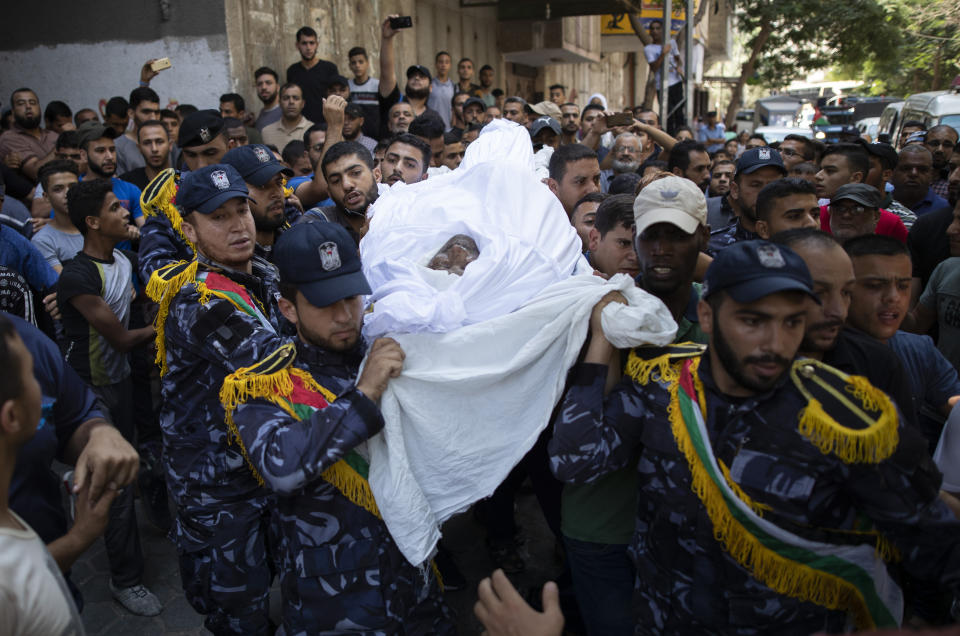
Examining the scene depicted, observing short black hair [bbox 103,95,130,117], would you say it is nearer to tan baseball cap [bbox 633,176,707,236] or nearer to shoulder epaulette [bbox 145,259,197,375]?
shoulder epaulette [bbox 145,259,197,375]

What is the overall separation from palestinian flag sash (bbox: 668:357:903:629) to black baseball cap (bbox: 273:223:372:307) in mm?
1015

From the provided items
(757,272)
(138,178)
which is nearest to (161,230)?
(757,272)

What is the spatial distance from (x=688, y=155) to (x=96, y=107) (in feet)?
23.5

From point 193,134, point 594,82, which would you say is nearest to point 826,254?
point 193,134

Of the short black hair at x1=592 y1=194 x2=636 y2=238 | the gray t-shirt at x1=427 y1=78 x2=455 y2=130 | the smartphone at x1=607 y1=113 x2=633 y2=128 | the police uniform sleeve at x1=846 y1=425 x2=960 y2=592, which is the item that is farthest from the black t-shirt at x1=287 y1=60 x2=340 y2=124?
the police uniform sleeve at x1=846 y1=425 x2=960 y2=592

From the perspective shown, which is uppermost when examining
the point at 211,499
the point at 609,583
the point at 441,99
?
the point at 441,99

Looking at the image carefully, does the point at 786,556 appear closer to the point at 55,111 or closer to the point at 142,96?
the point at 142,96

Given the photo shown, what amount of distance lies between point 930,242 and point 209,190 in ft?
14.3

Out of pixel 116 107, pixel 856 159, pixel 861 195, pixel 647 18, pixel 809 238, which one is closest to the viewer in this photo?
pixel 809 238

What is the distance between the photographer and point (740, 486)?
1.78m

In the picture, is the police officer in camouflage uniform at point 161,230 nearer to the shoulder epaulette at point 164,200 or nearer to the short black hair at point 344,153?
the shoulder epaulette at point 164,200

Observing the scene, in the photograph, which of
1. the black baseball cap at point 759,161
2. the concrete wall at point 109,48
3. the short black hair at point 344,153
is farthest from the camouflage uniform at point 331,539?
the concrete wall at point 109,48

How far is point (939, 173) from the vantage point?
25.3 ft

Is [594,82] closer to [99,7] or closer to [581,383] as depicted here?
→ [99,7]
